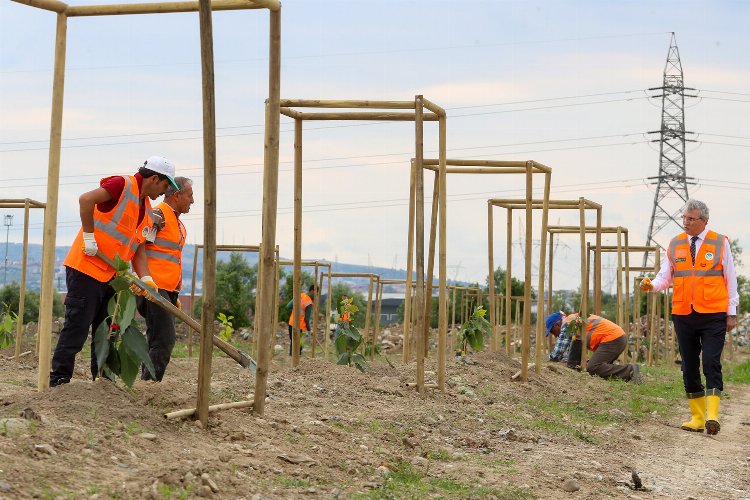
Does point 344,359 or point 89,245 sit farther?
point 344,359

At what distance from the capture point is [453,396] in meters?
9.66

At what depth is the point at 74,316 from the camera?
6824 millimetres

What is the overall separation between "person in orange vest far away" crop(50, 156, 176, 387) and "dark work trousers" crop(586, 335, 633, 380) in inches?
364

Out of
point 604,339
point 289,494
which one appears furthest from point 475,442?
point 604,339

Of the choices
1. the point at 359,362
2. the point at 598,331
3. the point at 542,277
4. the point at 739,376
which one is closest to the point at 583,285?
the point at 598,331

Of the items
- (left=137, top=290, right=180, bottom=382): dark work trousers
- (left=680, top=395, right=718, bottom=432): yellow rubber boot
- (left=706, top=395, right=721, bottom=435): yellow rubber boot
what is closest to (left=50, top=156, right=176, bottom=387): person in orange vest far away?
(left=137, top=290, right=180, bottom=382): dark work trousers

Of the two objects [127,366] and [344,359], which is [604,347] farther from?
[127,366]

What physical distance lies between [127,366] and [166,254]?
2.36m

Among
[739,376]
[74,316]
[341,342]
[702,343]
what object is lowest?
[739,376]

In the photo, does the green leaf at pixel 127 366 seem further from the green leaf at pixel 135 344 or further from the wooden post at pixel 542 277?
the wooden post at pixel 542 277

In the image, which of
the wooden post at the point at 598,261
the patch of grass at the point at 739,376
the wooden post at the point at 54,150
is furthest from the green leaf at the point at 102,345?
the patch of grass at the point at 739,376

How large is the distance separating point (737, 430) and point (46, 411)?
6.69 m

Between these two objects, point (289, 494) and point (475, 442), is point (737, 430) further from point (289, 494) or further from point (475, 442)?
point (289, 494)

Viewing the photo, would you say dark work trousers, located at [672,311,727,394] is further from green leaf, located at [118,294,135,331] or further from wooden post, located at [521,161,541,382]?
green leaf, located at [118,294,135,331]
